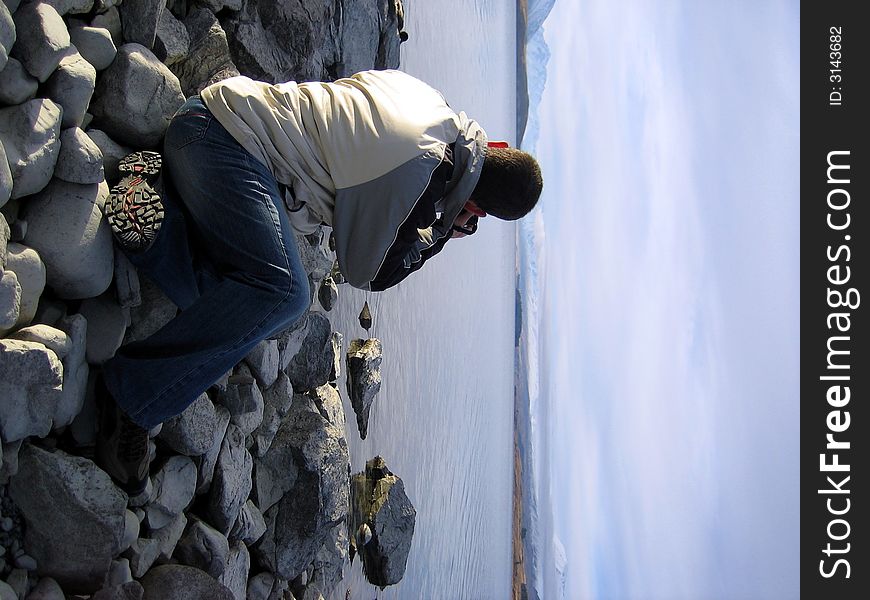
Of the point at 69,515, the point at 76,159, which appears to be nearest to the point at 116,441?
the point at 69,515

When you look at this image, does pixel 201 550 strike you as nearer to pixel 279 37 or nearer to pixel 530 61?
pixel 279 37

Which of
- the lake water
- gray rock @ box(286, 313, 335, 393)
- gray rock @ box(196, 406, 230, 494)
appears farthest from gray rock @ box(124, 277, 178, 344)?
the lake water

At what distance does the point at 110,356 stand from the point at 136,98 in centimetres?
54

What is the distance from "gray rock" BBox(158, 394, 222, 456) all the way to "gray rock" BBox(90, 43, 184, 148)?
596mm

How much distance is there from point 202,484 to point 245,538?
0.83 ft

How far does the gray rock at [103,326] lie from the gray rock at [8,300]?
23 centimetres

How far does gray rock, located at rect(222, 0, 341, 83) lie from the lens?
7.19 ft

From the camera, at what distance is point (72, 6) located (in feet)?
5.16

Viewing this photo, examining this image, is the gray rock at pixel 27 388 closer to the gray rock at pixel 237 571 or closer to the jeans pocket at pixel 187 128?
the jeans pocket at pixel 187 128

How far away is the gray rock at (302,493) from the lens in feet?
7.16

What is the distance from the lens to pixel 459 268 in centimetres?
632

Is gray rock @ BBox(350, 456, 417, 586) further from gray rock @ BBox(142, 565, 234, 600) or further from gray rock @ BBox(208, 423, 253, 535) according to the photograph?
gray rock @ BBox(142, 565, 234, 600)

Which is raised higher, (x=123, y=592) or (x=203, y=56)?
(x=203, y=56)
